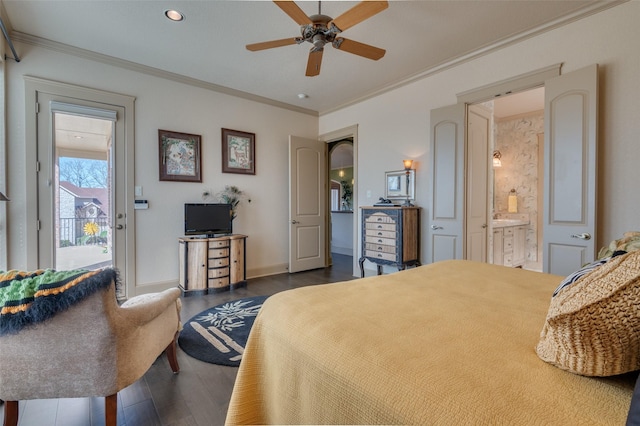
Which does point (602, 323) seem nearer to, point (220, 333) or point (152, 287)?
point (220, 333)

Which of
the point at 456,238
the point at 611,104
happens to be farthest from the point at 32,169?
the point at 611,104

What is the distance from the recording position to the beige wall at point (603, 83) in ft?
7.72

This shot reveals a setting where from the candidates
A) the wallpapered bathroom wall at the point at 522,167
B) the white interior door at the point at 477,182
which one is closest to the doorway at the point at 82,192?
the white interior door at the point at 477,182

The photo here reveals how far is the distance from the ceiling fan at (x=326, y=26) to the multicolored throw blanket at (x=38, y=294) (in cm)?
200

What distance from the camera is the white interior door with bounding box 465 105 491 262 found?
3.38m

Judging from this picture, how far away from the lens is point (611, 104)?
8.04 ft

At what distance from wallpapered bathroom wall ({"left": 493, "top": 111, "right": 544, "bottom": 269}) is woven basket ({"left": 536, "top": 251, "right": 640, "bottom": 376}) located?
17.6 feet

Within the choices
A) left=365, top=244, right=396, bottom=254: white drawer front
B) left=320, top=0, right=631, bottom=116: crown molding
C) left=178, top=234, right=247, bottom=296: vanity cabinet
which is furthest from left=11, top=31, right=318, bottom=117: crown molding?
left=365, top=244, right=396, bottom=254: white drawer front

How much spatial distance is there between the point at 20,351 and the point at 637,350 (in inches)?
85.0

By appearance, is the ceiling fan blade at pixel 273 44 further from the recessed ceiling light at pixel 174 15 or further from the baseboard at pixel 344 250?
the baseboard at pixel 344 250

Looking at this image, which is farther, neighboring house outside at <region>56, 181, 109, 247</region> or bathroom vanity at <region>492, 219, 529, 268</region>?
bathroom vanity at <region>492, 219, 529, 268</region>

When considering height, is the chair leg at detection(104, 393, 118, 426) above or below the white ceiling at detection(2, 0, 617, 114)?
below

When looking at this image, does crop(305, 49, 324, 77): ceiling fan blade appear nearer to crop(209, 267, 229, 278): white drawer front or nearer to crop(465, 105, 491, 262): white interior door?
crop(465, 105, 491, 262): white interior door

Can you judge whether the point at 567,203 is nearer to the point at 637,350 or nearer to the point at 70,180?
the point at 637,350
